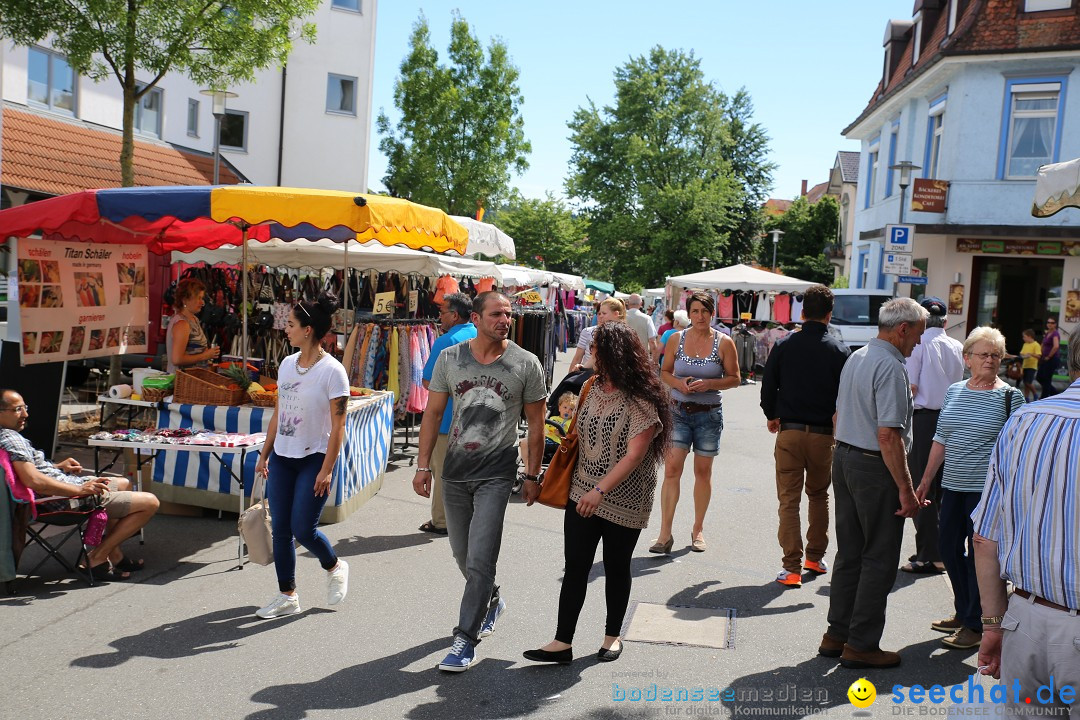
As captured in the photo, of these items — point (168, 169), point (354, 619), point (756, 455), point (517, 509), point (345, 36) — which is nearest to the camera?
point (354, 619)

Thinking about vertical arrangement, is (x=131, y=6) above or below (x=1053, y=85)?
below

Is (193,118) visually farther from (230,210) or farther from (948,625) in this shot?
(948,625)

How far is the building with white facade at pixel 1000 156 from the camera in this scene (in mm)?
21766

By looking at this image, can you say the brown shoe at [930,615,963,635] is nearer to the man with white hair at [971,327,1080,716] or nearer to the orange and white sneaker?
the orange and white sneaker

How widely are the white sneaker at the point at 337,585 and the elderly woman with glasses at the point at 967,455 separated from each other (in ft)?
11.4

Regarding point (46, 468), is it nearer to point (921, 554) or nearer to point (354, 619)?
point (354, 619)

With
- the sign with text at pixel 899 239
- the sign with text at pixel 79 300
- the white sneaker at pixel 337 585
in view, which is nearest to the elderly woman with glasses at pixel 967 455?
the white sneaker at pixel 337 585

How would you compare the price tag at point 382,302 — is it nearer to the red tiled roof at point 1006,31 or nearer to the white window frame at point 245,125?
the white window frame at point 245,125

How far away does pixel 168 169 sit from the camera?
21328 mm

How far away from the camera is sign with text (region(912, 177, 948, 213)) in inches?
862

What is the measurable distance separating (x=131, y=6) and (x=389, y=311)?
4.83m

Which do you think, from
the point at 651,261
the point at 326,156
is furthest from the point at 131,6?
the point at 651,261

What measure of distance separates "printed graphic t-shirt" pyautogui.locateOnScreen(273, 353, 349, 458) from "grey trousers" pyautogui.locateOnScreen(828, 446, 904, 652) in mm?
2929

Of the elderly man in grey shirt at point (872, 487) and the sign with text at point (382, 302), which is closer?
the elderly man in grey shirt at point (872, 487)
